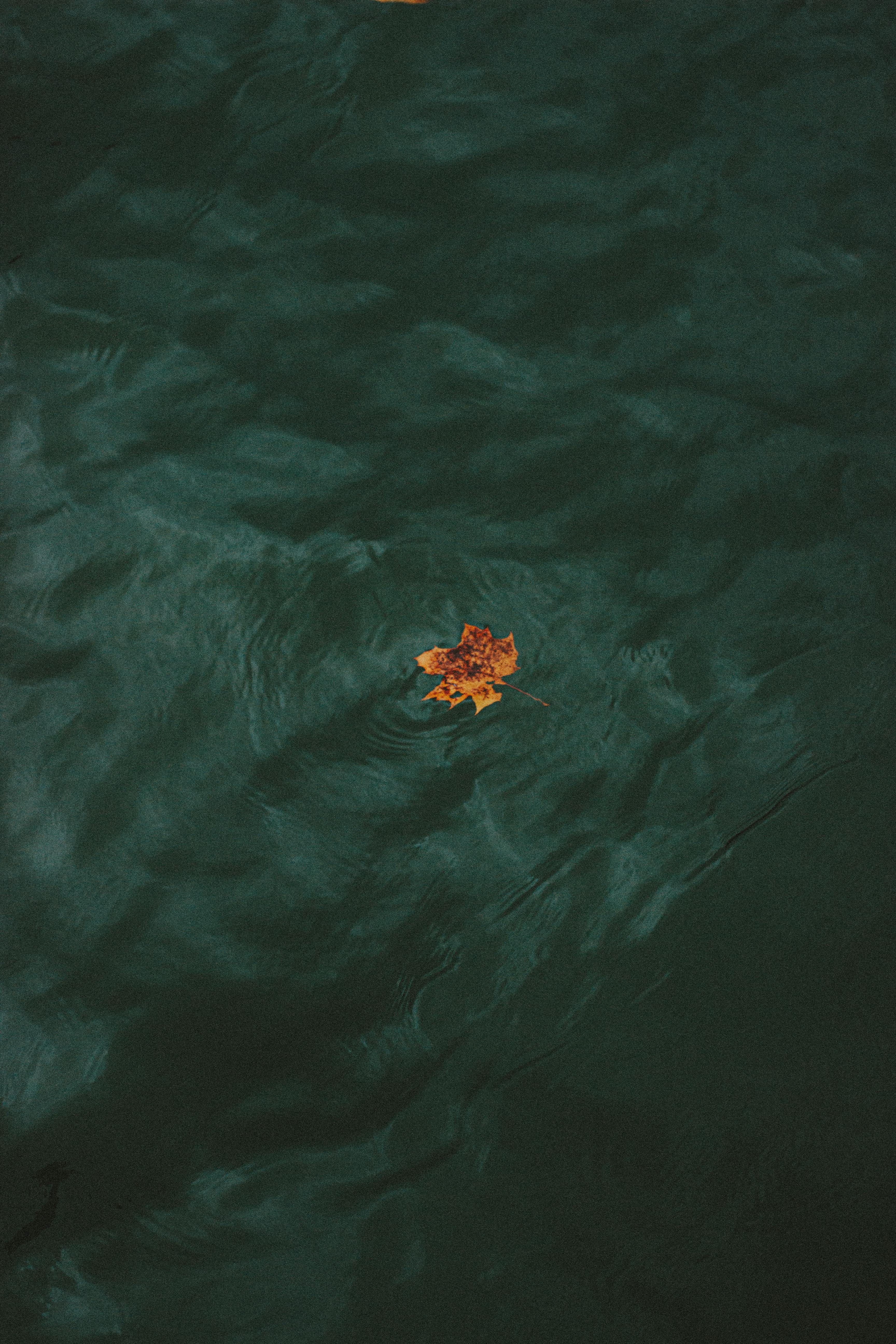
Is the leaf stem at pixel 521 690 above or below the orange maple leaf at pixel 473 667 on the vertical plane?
below

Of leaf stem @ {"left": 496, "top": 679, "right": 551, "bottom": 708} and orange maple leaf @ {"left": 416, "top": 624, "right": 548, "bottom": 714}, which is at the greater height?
orange maple leaf @ {"left": 416, "top": 624, "right": 548, "bottom": 714}

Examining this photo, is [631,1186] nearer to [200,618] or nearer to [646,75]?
[200,618]

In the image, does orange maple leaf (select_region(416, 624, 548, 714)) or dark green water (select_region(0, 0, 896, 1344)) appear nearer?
dark green water (select_region(0, 0, 896, 1344))

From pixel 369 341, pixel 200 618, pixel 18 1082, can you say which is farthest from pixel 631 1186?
pixel 369 341

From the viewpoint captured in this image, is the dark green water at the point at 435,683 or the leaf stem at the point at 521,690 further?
the leaf stem at the point at 521,690
